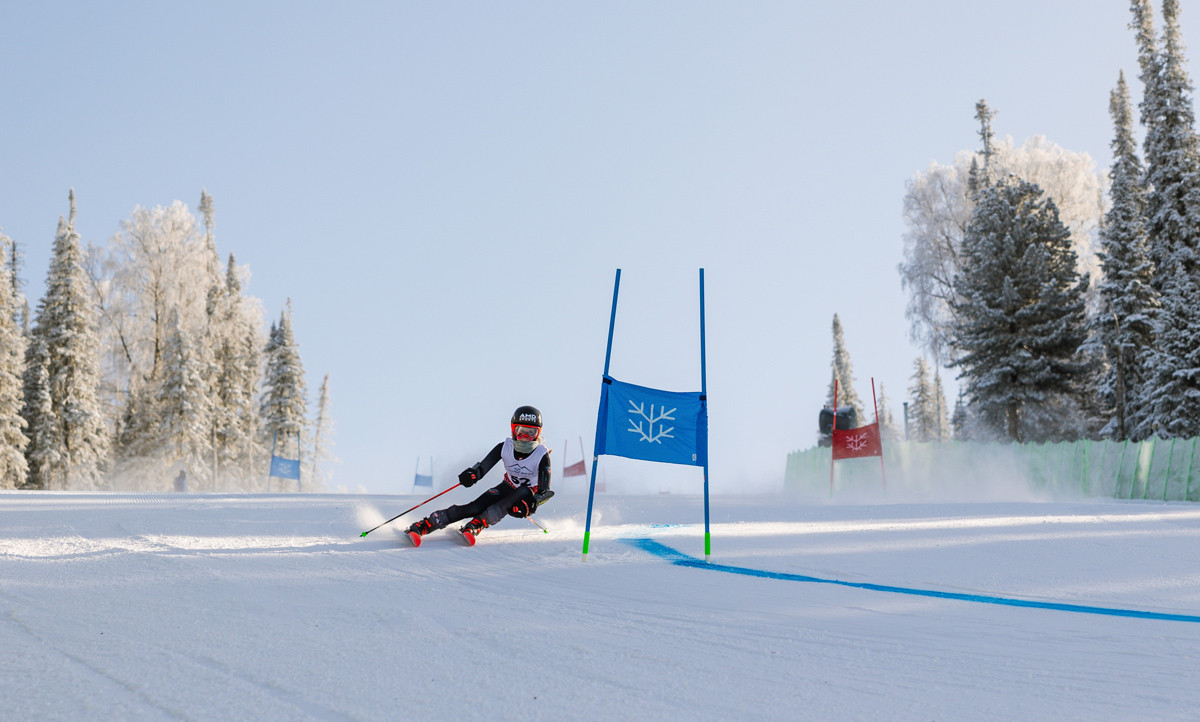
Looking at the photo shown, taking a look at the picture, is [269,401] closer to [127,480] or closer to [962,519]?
[127,480]

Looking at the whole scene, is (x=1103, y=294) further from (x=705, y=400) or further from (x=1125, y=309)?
(x=705, y=400)

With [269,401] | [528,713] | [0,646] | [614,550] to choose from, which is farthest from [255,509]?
[269,401]

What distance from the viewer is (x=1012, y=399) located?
29.9 meters

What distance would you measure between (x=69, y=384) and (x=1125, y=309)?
41325mm

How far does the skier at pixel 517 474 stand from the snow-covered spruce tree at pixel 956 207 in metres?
31.6

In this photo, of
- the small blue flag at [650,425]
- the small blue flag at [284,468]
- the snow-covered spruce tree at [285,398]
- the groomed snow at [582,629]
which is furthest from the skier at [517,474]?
the snow-covered spruce tree at [285,398]

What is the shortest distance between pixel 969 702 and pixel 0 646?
3.98 metres

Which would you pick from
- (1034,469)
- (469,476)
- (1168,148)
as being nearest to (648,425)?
(469,476)

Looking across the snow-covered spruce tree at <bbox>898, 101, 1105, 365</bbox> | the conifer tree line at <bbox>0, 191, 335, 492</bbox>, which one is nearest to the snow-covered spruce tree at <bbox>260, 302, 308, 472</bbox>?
the conifer tree line at <bbox>0, 191, 335, 492</bbox>

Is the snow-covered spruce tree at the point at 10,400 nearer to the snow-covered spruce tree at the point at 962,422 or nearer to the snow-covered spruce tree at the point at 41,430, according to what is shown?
the snow-covered spruce tree at the point at 41,430

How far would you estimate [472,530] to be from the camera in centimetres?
780

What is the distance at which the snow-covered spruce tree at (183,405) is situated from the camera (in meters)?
38.2

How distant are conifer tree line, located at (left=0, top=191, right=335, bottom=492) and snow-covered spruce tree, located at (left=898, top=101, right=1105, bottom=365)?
33.8m

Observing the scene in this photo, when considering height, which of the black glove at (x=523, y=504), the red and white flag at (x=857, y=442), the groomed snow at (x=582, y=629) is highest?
the red and white flag at (x=857, y=442)
